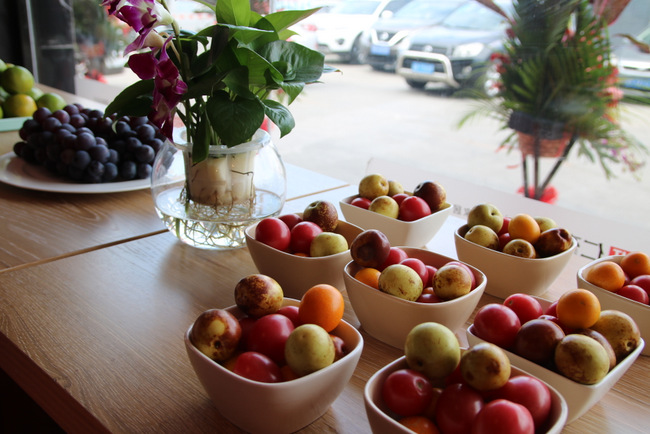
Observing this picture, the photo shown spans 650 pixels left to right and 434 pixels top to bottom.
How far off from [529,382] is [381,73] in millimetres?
2835

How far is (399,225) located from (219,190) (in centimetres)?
31

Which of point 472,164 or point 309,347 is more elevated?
point 309,347

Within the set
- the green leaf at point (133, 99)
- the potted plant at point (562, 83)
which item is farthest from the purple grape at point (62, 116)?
the potted plant at point (562, 83)

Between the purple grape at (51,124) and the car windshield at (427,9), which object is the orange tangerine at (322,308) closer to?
Result: the purple grape at (51,124)

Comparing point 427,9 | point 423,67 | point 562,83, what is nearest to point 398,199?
point 562,83

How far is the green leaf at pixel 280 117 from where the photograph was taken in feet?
2.81

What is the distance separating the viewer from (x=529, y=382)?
507 millimetres

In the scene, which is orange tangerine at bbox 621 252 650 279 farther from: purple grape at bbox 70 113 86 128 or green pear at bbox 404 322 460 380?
purple grape at bbox 70 113 86 128

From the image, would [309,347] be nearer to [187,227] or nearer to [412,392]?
[412,392]

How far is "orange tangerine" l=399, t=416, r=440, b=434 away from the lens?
495 mm

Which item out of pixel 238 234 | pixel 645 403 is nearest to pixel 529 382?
pixel 645 403

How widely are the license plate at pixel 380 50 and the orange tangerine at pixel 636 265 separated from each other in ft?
7.58

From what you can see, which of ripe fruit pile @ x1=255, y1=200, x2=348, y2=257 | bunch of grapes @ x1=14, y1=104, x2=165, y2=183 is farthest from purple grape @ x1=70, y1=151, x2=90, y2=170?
ripe fruit pile @ x1=255, y1=200, x2=348, y2=257

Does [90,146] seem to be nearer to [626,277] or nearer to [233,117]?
[233,117]
